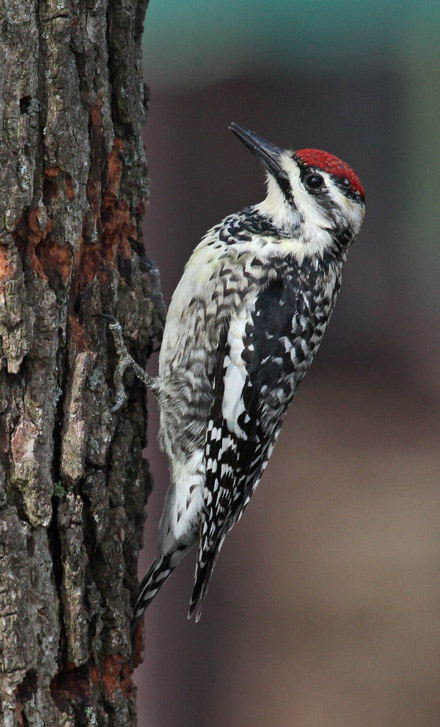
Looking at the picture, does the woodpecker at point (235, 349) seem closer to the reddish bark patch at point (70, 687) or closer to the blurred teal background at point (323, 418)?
the reddish bark patch at point (70, 687)

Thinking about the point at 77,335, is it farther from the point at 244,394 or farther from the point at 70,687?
the point at 70,687

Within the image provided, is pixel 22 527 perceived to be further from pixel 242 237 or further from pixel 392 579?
pixel 392 579

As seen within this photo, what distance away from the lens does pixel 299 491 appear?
15.0 ft

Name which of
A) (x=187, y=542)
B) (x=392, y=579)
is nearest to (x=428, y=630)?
(x=392, y=579)

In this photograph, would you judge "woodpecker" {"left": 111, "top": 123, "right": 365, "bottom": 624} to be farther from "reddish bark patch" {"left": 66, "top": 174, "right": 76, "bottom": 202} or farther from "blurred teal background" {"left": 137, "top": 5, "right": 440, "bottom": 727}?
"blurred teal background" {"left": 137, "top": 5, "right": 440, "bottom": 727}

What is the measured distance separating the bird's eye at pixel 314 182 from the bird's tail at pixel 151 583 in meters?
1.36

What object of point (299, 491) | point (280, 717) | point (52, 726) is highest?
point (52, 726)

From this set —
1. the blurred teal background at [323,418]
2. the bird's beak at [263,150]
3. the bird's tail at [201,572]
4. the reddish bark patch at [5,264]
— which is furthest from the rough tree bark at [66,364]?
the blurred teal background at [323,418]

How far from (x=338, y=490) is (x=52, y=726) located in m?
2.80

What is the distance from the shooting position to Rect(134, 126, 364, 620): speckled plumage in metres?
2.73

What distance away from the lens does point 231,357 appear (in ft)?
8.92

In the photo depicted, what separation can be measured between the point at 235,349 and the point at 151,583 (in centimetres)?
77

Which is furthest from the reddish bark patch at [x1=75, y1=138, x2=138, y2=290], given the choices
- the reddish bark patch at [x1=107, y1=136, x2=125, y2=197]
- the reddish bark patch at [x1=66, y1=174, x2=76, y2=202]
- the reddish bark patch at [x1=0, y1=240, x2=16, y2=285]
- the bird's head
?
the bird's head

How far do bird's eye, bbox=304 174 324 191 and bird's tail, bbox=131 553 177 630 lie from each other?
4.46ft
